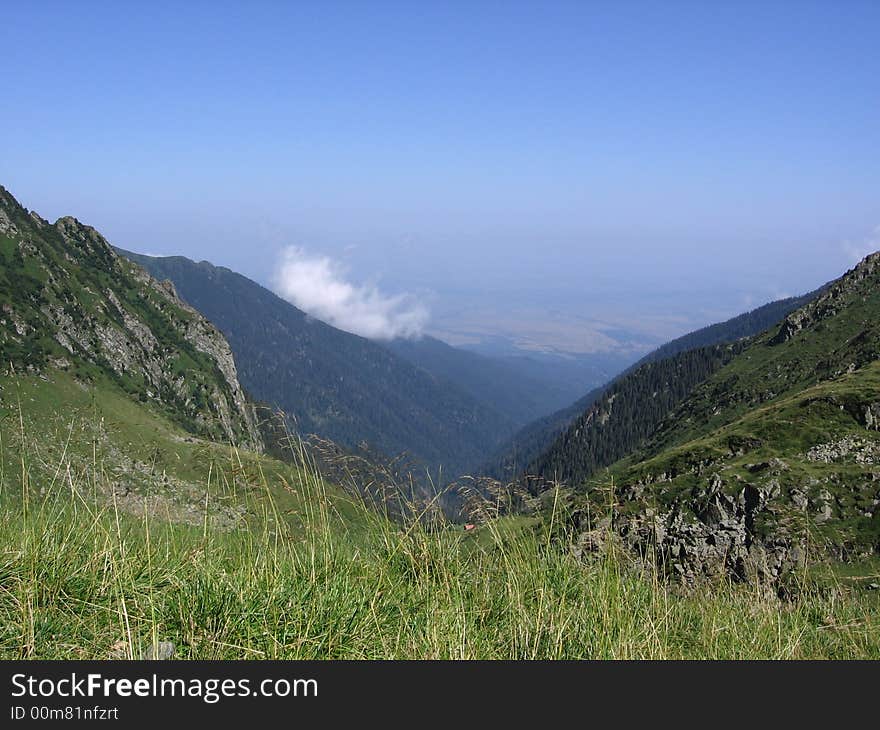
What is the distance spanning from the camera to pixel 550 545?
6887 mm

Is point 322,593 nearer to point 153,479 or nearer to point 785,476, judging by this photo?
point 153,479

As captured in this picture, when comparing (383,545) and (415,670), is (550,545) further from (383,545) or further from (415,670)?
(415,670)

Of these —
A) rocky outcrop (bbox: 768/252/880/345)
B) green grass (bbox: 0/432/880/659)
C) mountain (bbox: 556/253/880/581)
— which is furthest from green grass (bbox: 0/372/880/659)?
rocky outcrop (bbox: 768/252/880/345)

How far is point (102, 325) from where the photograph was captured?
382 ft

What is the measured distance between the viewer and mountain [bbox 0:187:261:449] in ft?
309

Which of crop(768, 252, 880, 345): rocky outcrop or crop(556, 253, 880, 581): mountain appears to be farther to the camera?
crop(768, 252, 880, 345): rocky outcrop

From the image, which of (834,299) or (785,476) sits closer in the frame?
(785,476)

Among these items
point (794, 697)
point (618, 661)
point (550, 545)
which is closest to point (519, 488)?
point (550, 545)

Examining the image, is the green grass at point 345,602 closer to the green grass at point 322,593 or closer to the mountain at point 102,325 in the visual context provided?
the green grass at point 322,593

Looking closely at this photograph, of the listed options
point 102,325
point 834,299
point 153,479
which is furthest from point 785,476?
point 102,325

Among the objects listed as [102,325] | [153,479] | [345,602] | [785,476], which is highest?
[102,325]

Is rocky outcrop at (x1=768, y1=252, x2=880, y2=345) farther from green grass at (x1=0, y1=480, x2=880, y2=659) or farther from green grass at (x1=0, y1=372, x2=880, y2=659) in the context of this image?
green grass at (x1=0, y1=480, x2=880, y2=659)

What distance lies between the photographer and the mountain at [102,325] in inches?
3706

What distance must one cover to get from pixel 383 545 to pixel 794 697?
12.5 ft
